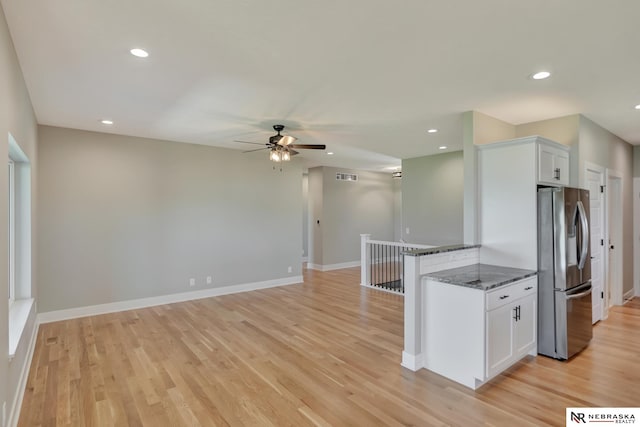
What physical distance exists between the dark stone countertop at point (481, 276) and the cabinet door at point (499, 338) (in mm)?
236

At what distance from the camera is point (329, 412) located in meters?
2.49

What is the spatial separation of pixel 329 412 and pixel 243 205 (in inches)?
181

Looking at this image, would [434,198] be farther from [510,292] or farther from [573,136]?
[510,292]

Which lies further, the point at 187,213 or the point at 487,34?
the point at 187,213

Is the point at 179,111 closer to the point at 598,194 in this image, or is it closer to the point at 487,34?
the point at 487,34

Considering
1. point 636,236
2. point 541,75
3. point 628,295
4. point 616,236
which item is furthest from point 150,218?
point 636,236

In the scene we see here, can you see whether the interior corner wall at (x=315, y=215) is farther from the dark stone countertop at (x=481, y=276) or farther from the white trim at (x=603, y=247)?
the white trim at (x=603, y=247)

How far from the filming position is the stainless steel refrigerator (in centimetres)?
334

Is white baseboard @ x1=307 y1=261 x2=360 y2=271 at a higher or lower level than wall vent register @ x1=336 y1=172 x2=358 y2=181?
lower

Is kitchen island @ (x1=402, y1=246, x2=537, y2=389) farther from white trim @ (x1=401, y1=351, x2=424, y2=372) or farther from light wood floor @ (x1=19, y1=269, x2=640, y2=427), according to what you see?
light wood floor @ (x1=19, y1=269, x2=640, y2=427)

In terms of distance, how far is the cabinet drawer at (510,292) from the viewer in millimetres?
2859

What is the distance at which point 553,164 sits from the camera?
376cm

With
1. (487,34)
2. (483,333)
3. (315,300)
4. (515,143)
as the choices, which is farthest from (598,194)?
(315,300)

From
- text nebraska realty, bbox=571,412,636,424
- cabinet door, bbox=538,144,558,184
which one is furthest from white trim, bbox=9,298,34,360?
cabinet door, bbox=538,144,558,184
